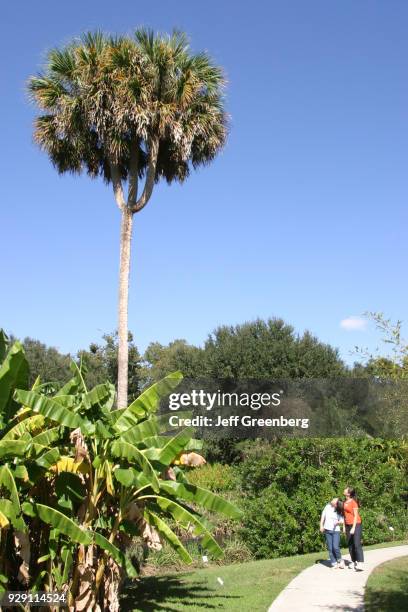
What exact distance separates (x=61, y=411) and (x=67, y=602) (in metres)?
2.80

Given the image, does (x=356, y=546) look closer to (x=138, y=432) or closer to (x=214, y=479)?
(x=138, y=432)

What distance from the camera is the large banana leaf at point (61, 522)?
8.27 metres

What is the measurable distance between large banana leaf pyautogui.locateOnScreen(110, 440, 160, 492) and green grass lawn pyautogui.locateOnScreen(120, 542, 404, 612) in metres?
3.15

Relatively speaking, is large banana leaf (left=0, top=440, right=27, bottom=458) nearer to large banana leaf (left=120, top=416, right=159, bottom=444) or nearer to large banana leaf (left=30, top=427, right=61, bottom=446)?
large banana leaf (left=30, top=427, right=61, bottom=446)

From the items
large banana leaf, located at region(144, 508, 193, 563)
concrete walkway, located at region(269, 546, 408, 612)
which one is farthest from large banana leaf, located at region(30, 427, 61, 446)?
concrete walkway, located at region(269, 546, 408, 612)

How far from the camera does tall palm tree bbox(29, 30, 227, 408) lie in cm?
1930

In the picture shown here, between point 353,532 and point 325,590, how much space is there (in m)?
1.72

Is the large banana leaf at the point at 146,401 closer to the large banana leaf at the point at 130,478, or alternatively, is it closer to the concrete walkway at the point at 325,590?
the large banana leaf at the point at 130,478

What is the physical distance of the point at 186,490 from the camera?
940 centimetres

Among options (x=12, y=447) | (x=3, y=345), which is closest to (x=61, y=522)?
(x=12, y=447)

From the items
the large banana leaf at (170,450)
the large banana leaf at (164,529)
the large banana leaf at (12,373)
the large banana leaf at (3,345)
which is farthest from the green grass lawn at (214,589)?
the large banana leaf at (3,345)

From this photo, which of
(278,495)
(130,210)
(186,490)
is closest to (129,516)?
(186,490)

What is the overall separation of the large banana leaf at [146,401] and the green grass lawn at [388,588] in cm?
431

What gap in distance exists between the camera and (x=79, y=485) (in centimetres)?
908
